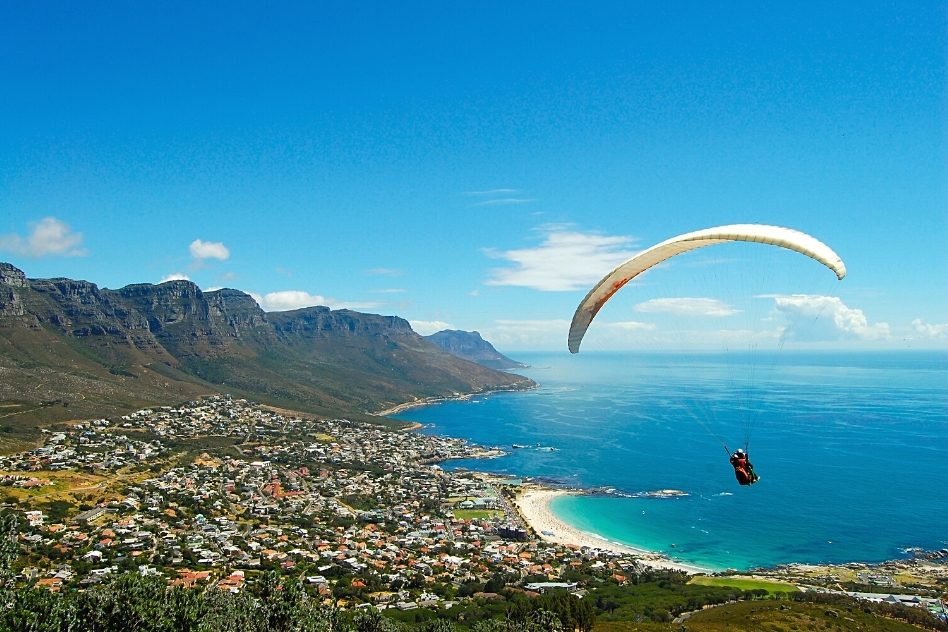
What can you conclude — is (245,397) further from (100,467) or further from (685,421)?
(685,421)

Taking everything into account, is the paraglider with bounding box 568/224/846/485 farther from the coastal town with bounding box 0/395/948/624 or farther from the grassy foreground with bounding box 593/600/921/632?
the coastal town with bounding box 0/395/948/624

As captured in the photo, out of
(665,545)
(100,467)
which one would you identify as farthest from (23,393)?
(665,545)

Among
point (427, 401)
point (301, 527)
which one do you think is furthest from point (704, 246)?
point (427, 401)

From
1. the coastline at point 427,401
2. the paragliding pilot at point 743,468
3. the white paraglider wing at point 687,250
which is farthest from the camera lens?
the coastline at point 427,401

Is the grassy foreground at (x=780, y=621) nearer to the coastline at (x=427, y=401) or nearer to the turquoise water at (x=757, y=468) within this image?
the turquoise water at (x=757, y=468)


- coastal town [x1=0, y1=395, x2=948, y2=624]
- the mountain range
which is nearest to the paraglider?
coastal town [x1=0, y1=395, x2=948, y2=624]

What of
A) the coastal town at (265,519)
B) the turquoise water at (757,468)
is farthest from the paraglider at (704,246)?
the turquoise water at (757,468)
